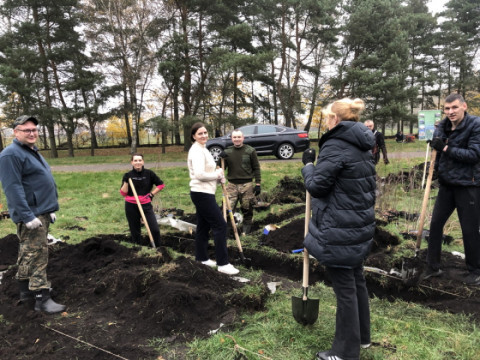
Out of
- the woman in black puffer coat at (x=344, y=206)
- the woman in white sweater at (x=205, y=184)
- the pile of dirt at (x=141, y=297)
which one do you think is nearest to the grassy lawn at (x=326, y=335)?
the pile of dirt at (x=141, y=297)

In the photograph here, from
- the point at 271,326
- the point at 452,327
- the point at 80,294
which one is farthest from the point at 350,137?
the point at 80,294

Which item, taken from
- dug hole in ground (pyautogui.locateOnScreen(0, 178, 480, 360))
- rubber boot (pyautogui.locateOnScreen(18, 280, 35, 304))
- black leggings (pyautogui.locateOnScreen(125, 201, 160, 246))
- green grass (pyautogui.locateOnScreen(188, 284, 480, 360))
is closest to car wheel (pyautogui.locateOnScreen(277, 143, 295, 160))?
dug hole in ground (pyautogui.locateOnScreen(0, 178, 480, 360))

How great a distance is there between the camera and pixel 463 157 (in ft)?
10.8

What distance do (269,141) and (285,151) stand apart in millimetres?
813

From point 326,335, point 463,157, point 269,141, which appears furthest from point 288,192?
point 269,141

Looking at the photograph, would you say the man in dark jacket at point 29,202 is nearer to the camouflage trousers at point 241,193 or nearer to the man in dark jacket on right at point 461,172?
the camouflage trousers at point 241,193

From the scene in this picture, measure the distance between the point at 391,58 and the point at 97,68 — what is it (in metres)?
18.1

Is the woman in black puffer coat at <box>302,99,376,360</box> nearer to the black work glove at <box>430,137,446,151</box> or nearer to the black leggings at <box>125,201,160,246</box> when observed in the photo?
the black work glove at <box>430,137,446,151</box>

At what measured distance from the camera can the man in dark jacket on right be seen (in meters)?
3.34

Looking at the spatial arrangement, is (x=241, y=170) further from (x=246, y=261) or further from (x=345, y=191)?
(x=345, y=191)

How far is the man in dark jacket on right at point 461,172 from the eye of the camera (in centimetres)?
334

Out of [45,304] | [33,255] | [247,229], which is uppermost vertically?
[33,255]

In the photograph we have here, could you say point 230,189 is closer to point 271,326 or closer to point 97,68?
point 271,326

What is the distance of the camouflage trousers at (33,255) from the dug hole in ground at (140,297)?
270 millimetres
